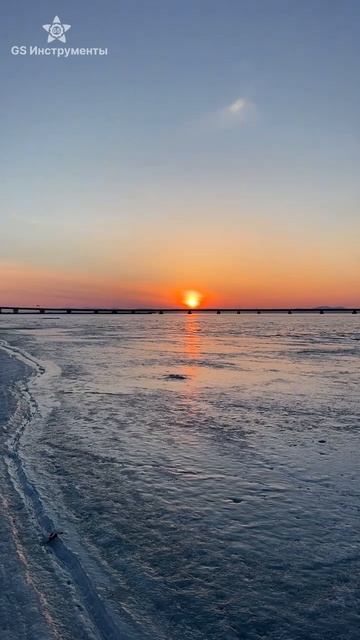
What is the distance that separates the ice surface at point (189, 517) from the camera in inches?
136

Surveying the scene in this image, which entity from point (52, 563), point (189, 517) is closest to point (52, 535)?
point (52, 563)

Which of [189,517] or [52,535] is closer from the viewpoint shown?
[52,535]

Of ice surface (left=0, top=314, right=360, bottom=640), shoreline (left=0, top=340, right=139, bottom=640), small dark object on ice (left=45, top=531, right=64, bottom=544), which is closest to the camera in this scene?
shoreline (left=0, top=340, right=139, bottom=640)

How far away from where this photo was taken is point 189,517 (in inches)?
203

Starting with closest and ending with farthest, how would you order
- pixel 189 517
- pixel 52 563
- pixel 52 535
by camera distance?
pixel 52 563 < pixel 52 535 < pixel 189 517

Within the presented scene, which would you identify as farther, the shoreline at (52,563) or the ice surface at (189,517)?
the ice surface at (189,517)

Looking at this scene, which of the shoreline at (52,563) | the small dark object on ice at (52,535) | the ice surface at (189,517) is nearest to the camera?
the shoreline at (52,563)

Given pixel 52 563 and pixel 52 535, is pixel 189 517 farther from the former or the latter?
pixel 52 563

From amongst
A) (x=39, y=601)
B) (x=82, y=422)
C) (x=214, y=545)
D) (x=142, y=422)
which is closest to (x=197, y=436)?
(x=142, y=422)

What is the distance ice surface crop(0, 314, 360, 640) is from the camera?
346cm

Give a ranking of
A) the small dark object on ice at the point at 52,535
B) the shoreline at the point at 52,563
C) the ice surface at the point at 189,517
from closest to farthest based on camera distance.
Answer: the shoreline at the point at 52,563 < the ice surface at the point at 189,517 < the small dark object on ice at the point at 52,535

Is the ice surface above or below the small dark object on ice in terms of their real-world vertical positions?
below

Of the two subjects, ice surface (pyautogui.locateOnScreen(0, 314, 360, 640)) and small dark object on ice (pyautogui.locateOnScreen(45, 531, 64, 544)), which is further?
small dark object on ice (pyautogui.locateOnScreen(45, 531, 64, 544))

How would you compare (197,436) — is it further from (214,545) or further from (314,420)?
(214,545)
